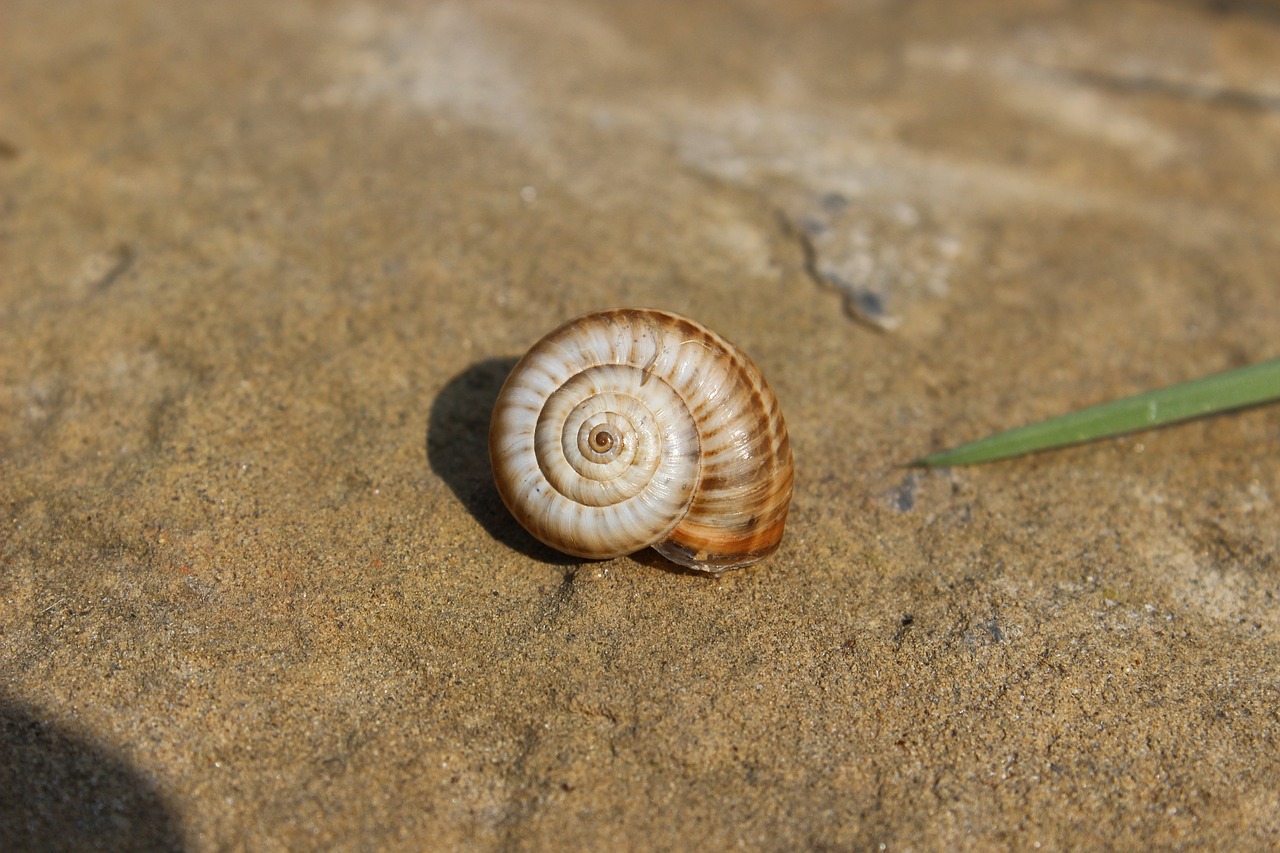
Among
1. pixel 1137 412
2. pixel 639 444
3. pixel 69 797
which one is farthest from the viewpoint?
pixel 1137 412

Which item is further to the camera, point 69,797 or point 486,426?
point 486,426

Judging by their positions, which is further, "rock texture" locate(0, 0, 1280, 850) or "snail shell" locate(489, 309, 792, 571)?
"snail shell" locate(489, 309, 792, 571)

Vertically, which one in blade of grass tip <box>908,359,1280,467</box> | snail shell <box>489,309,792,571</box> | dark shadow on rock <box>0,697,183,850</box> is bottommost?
dark shadow on rock <box>0,697,183,850</box>

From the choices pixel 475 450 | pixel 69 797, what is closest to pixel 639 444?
pixel 475 450

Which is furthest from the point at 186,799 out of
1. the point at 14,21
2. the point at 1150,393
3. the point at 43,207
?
the point at 14,21

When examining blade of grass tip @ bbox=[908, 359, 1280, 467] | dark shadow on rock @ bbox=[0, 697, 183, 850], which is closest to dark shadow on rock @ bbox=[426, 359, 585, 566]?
dark shadow on rock @ bbox=[0, 697, 183, 850]

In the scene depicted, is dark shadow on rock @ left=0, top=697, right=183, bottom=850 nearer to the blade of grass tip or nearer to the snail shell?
the snail shell

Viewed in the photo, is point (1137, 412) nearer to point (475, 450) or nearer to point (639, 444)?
point (639, 444)

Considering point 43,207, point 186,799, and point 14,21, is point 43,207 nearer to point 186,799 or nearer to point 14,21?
point 14,21
